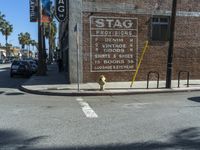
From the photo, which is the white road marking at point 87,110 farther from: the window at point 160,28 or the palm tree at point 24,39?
the palm tree at point 24,39

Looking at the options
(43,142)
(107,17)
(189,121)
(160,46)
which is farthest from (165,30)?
(43,142)

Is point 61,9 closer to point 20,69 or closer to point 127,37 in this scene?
point 127,37

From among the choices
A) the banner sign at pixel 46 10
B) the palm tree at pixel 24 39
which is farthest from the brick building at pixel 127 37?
the palm tree at pixel 24 39

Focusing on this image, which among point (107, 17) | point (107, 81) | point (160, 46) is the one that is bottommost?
point (107, 81)

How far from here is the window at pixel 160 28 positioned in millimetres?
21453

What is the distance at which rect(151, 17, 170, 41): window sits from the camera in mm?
21453

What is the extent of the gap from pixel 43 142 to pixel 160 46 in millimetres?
14913

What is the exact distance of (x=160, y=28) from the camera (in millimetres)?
21594

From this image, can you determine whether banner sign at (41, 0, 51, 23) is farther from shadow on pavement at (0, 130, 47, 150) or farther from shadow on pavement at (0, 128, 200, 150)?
shadow on pavement at (0, 128, 200, 150)

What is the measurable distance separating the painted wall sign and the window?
116 cm

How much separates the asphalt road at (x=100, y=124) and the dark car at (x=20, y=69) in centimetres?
1716

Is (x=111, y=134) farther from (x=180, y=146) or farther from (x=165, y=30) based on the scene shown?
(x=165, y=30)

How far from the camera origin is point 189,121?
32.2ft

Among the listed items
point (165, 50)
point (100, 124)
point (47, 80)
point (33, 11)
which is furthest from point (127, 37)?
point (33, 11)
